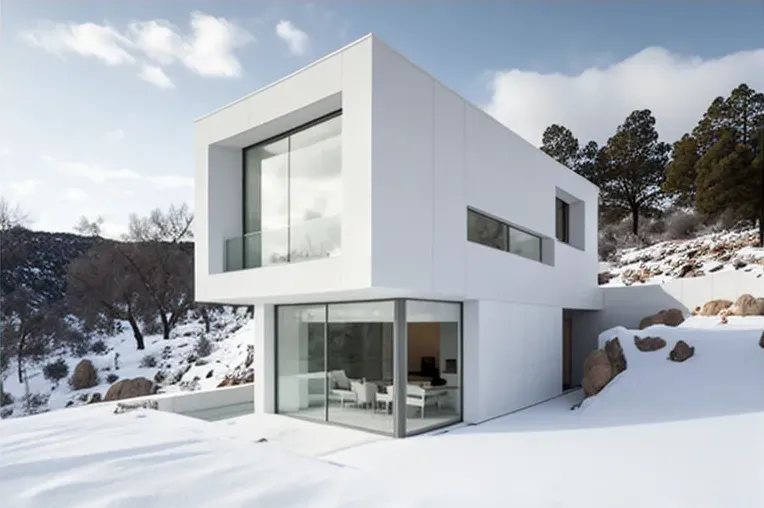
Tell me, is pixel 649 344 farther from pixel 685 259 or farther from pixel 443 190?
pixel 685 259

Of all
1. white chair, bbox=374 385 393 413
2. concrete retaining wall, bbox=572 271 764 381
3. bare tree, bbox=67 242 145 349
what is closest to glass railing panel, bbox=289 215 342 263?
white chair, bbox=374 385 393 413

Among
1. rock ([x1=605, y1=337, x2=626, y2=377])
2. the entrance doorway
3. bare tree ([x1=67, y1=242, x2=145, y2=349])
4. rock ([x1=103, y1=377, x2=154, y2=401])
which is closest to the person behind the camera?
rock ([x1=605, y1=337, x2=626, y2=377])

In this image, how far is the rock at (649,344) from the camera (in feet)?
39.7

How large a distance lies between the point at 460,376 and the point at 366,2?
6.78 m

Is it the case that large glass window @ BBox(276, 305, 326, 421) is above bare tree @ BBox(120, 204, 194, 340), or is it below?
below

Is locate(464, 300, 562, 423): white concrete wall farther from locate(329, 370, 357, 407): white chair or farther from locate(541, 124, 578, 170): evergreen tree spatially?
locate(541, 124, 578, 170): evergreen tree

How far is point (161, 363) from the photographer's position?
84.8 feet

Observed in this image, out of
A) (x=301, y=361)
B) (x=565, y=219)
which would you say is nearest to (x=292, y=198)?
(x=301, y=361)

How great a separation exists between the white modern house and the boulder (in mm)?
5365

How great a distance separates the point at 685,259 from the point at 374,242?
23.1m

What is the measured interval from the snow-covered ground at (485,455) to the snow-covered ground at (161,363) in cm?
1638

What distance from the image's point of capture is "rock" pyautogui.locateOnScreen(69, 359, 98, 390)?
2319 cm

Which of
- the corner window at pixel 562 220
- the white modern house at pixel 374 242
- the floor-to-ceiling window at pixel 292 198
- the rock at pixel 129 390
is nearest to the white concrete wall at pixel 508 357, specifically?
the white modern house at pixel 374 242

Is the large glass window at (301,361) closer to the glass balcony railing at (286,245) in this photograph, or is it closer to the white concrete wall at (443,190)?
the glass balcony railing at (286,245)
